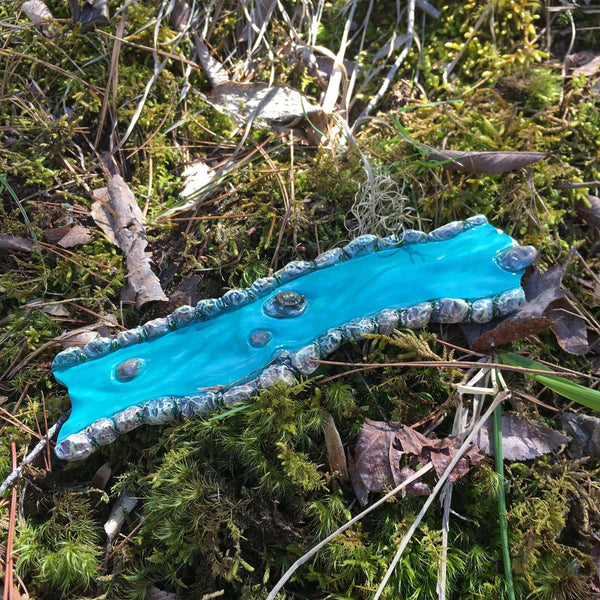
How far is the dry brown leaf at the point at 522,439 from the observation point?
2068mm

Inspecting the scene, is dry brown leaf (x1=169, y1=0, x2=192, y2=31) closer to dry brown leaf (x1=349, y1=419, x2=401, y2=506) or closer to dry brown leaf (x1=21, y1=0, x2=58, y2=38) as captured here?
dry brown leaf (x1=21, y1=0, x2=58, y2=38)

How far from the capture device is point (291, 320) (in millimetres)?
2334

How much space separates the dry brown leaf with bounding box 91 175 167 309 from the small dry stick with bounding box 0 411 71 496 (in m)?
0.62

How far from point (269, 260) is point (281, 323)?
439 millimetres

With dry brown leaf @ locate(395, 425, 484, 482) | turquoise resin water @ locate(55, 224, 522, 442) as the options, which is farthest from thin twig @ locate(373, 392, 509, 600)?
turquoise resin water @ locate(55, 224, 522, 442)

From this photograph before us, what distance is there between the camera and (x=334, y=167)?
9.04 ft

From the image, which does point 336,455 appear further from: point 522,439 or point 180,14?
point 180,14

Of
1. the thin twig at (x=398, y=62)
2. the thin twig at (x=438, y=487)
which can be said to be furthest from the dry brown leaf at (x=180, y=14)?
the thin twig at (x=438, y=487)

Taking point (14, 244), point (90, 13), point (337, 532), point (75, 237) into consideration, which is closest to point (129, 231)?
point (75, 237)

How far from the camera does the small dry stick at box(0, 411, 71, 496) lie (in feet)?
6.85

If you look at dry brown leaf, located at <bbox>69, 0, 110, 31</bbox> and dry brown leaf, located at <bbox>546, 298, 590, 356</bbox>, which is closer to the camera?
dry brown leaf, located at <bbox>546, 298, 590, 356</bbox>

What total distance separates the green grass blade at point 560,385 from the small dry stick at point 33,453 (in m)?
1.87

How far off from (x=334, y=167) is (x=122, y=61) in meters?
1.39

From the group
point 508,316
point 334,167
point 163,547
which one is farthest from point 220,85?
point 163,547
